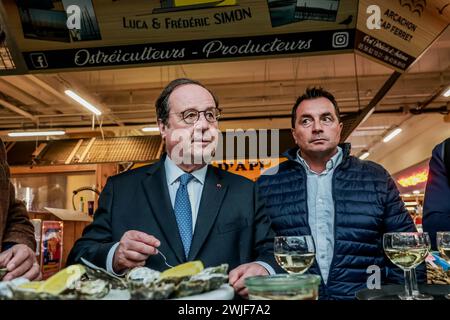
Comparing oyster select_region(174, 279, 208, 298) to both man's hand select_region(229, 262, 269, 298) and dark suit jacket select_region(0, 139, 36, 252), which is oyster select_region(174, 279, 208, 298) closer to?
man's hand select_region(229, 262, 269, 298)

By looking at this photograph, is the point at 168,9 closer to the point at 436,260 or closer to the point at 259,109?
the point at 436,260

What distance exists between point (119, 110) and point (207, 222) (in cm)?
807

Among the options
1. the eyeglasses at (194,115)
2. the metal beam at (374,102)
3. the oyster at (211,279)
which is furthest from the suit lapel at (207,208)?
the metal beam at (374,102)

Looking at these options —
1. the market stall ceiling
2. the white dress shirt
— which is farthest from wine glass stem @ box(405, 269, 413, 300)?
the market stall ceiling

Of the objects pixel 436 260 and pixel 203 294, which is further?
pixel 436 260

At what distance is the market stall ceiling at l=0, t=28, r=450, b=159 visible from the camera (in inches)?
290

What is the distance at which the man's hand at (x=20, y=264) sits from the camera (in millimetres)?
1288

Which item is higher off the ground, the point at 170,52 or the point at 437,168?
the point at 170,52

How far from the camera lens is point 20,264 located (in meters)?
1.32

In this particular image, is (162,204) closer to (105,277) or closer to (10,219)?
(105,277)

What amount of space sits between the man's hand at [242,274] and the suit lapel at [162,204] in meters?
0.35
